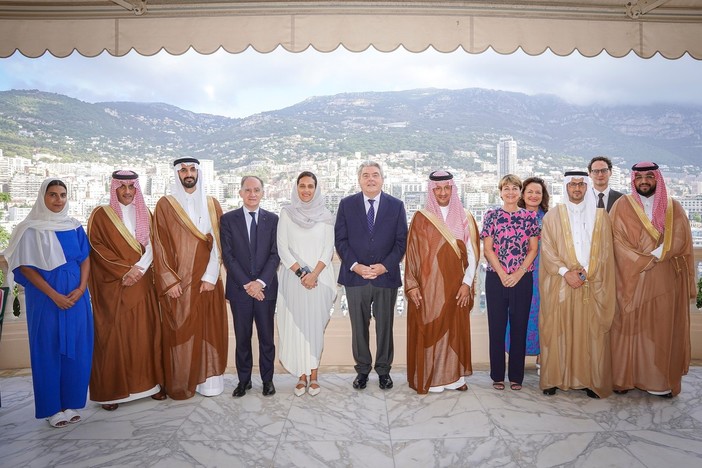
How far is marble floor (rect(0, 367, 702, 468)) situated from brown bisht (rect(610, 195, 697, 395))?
21 cm

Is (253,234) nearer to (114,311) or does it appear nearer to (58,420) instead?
(114,311)

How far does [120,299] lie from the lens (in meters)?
3.20

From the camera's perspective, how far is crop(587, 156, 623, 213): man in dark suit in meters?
3.83

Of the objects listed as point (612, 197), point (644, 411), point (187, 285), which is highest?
point (612, 197)

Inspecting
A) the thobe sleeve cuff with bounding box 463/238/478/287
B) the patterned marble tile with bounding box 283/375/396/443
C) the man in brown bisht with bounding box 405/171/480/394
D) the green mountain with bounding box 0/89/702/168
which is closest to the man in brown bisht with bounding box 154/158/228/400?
the patterned marble tile with bounding box 283/375/396/443

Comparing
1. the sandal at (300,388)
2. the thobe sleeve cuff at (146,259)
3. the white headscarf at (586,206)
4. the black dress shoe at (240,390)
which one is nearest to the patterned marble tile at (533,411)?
the white headscarf at (586,206)

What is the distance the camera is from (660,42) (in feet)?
12.0

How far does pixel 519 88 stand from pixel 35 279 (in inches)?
186

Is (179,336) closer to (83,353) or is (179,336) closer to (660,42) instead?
(83,353)

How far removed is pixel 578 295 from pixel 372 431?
175 centimetres

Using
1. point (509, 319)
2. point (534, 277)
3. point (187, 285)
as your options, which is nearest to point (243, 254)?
point (187, 285)

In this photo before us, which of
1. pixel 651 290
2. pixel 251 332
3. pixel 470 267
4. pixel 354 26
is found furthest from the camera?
pixel 354 26

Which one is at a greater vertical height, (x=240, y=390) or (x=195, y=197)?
(x=195, y=197)

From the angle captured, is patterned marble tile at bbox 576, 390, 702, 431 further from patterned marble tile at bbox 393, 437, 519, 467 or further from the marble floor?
patterned marble tile at bbox 393, 437, 519, 467
